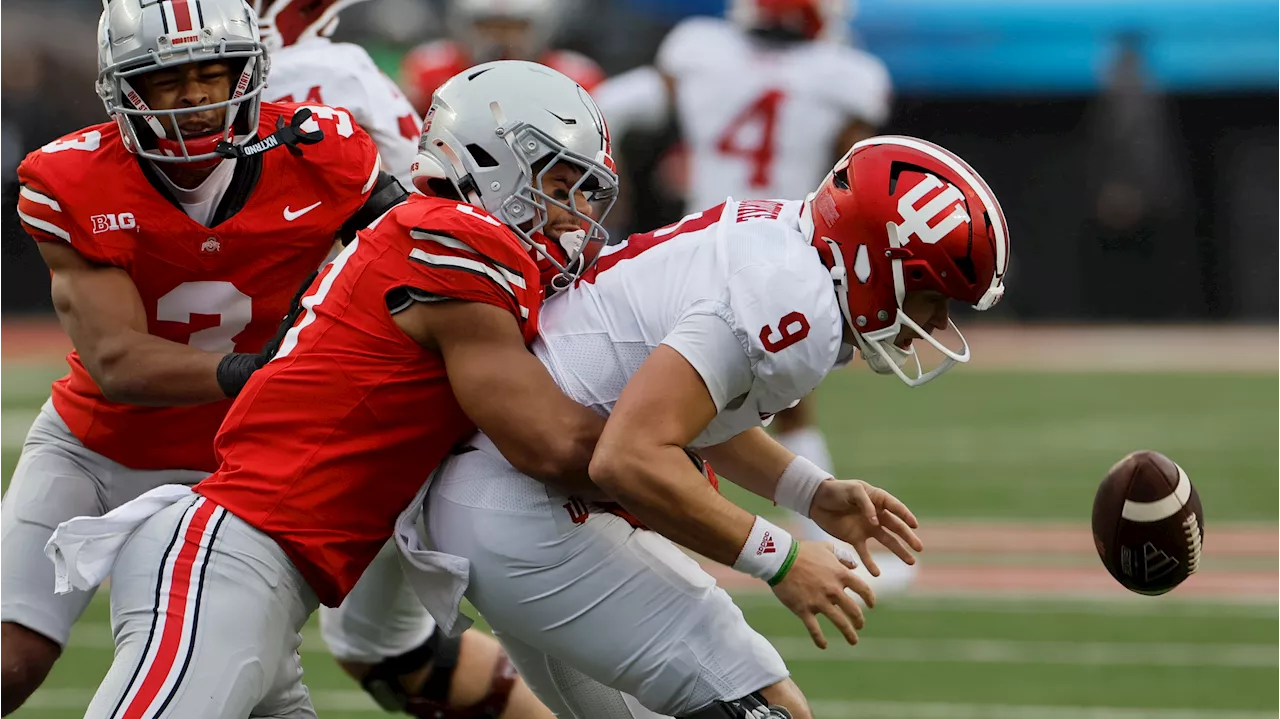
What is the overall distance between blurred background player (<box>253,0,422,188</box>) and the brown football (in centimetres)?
179

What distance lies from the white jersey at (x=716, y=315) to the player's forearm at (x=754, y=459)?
244 millimetres

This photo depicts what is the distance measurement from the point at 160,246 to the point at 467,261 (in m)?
0.95

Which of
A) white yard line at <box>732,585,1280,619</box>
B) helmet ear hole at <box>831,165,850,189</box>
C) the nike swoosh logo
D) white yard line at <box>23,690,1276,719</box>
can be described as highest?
helmet ear hole at <box>831,165,850,189</box>

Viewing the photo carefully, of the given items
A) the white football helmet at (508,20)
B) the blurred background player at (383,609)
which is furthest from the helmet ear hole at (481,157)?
the white football helmet at (508,20)

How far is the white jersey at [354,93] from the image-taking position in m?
4.38

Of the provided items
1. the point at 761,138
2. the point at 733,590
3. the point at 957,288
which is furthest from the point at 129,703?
the point at 761,138

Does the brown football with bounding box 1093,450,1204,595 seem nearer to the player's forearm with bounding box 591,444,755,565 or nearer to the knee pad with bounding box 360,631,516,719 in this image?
the player's forearm with bounding box 591,444,755,565

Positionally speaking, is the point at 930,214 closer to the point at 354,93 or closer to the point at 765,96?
the point at 354,93

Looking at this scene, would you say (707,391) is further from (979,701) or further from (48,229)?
(979,701)

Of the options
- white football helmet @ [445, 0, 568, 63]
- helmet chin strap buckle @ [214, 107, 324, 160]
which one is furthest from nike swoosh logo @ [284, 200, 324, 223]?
white football helmet @ [445, 0, 568, 63]

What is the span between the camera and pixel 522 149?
3.29 m

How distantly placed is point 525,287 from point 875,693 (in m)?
2.68

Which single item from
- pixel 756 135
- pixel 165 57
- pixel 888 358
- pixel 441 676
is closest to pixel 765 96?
pixel 756 135

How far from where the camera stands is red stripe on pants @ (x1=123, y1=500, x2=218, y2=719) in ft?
9.60
